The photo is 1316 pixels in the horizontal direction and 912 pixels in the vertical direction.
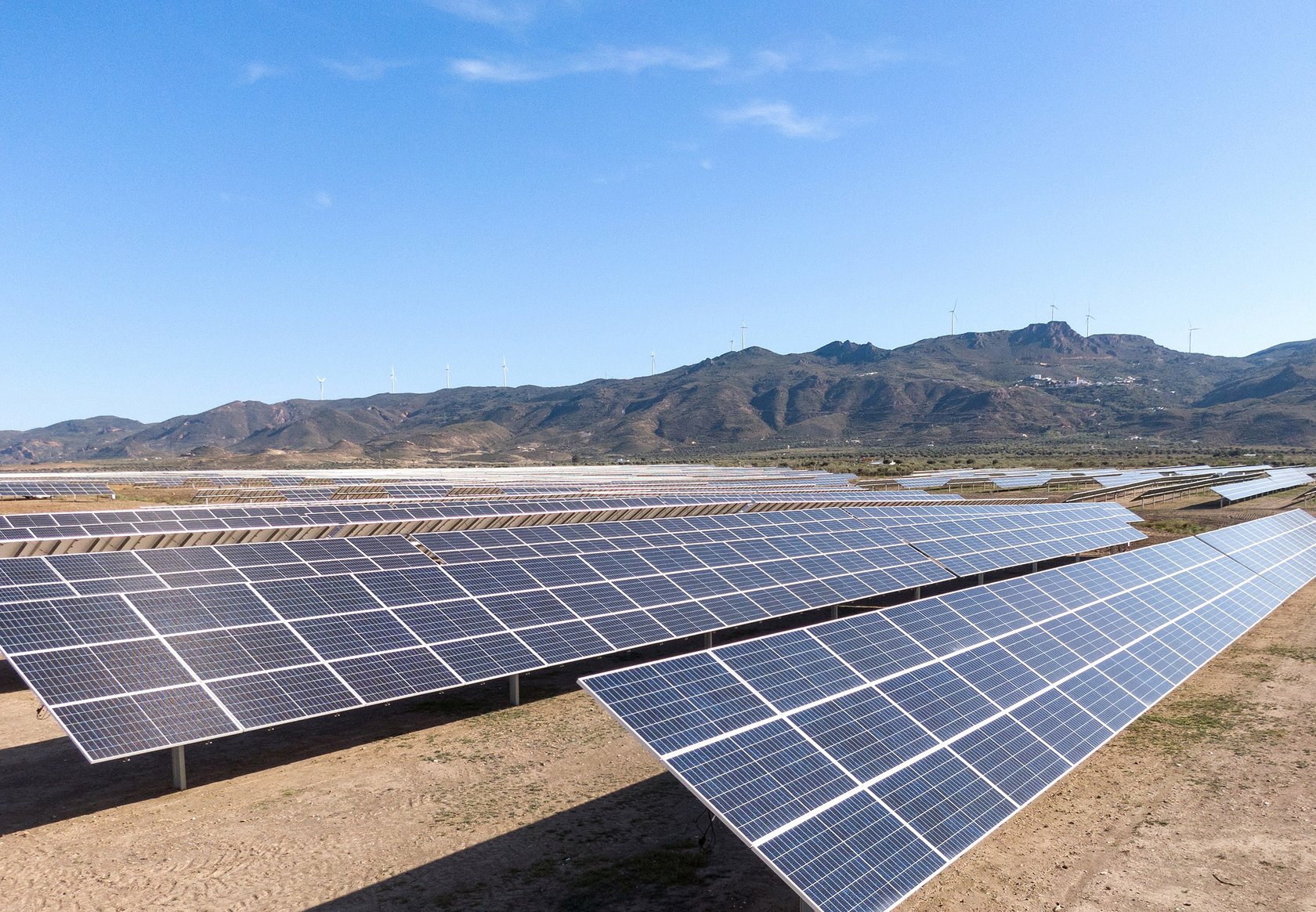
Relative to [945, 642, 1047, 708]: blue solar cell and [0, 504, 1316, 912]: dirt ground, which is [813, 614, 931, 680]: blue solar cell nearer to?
[945, 642, 1047, 708]: blue solar cell

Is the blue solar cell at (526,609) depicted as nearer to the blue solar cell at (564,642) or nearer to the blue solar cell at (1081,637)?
the blue solar cell at (564,642)

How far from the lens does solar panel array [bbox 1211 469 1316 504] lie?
76562 mm

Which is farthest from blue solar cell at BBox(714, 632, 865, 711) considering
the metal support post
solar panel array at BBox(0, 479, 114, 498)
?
solar panel array at BBox(0, 479, 114, 498)

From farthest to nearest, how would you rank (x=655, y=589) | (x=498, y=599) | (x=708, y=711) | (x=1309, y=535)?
1. (x=1309, y=535)
2. (x=655, y=589)
3. (x=498, y=599)
4. (x=708, y=711)

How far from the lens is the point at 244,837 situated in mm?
14930

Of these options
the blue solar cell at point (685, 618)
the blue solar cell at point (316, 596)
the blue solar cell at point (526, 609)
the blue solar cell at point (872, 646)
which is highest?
the blue solar cell at point (316, 596)

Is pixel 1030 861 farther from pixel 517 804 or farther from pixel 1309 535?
pixel 1309 535

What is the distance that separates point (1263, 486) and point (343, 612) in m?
92.5

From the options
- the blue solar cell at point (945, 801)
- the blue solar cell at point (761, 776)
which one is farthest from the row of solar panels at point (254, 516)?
the blue solar cell at point (945, 801)

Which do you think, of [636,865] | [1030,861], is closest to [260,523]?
[636,865]

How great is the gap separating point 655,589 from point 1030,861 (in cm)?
1379

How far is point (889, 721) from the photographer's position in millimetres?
14141

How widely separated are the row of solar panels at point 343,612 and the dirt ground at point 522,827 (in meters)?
1.85

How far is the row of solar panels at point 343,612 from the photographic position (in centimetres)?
1634
